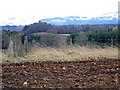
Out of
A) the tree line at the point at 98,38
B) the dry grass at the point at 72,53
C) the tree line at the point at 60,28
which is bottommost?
the dry grass at the point at 72,53

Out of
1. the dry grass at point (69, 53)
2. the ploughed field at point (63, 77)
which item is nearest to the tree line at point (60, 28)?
the dry grass at point (69, 53)

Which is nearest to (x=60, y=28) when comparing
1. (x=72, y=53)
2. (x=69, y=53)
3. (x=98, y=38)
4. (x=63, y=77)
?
(x=98, y=38)

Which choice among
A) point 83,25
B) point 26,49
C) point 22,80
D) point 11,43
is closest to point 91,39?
point 83,25

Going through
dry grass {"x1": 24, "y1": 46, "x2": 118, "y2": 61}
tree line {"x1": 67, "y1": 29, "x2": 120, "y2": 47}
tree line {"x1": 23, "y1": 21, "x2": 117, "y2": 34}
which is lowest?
dry grass {"x1": 24, "y1": 46, "x2": 118, "y2": 61}

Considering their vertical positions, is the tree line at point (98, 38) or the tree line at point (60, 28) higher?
the tree line at point (60, 28)

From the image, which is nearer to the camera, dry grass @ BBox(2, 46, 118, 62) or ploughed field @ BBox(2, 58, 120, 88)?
ploughed field @ BBox(2, 58, 120, 88)

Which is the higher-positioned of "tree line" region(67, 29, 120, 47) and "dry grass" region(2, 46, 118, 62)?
"tree line" region(67, 29, 120, 47)

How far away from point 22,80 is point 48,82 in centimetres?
57

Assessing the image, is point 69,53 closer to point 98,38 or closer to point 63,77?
point 98,38

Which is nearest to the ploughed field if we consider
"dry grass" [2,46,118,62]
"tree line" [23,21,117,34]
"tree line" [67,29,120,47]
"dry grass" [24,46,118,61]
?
"dry grass" [2,46,118,62]

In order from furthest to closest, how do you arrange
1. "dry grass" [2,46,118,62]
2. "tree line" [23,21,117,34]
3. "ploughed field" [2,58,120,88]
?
"tree line" [23,21,117,34]
"dry grass" [2,46,118,62]
"ploughed field" [2,58,120,88]

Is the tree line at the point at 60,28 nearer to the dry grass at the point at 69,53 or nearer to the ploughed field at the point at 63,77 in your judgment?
the dry grass at the point at 69,53

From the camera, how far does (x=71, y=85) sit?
629 centimetres

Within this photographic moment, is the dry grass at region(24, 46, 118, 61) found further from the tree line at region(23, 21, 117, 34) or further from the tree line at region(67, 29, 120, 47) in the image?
the tree line at region(23, 21, 117, 34)
